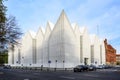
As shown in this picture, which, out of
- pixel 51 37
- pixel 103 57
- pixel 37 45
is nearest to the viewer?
pixel 51 37

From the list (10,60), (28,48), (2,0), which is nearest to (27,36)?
(28,48)

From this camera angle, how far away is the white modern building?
342 ft

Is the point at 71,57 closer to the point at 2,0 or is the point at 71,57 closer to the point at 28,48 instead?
the point at 28,48

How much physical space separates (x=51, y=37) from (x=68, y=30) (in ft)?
28.3

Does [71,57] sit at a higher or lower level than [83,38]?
lower

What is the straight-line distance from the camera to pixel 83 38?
118m

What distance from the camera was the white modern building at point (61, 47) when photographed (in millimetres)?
104188

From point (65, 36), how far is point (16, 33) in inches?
2913

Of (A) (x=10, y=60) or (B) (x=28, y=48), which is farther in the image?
(A) (x=10, y=60)

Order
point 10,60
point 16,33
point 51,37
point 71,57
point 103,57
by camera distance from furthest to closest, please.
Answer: point 10,60
point 103,57
point 51,37
point 71,57
point 16,33

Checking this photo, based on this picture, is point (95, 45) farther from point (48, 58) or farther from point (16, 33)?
point (16, 33)

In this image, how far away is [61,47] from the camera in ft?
339

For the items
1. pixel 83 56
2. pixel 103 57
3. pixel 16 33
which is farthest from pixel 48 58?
pixel 16 33

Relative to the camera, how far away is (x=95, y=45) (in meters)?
132
